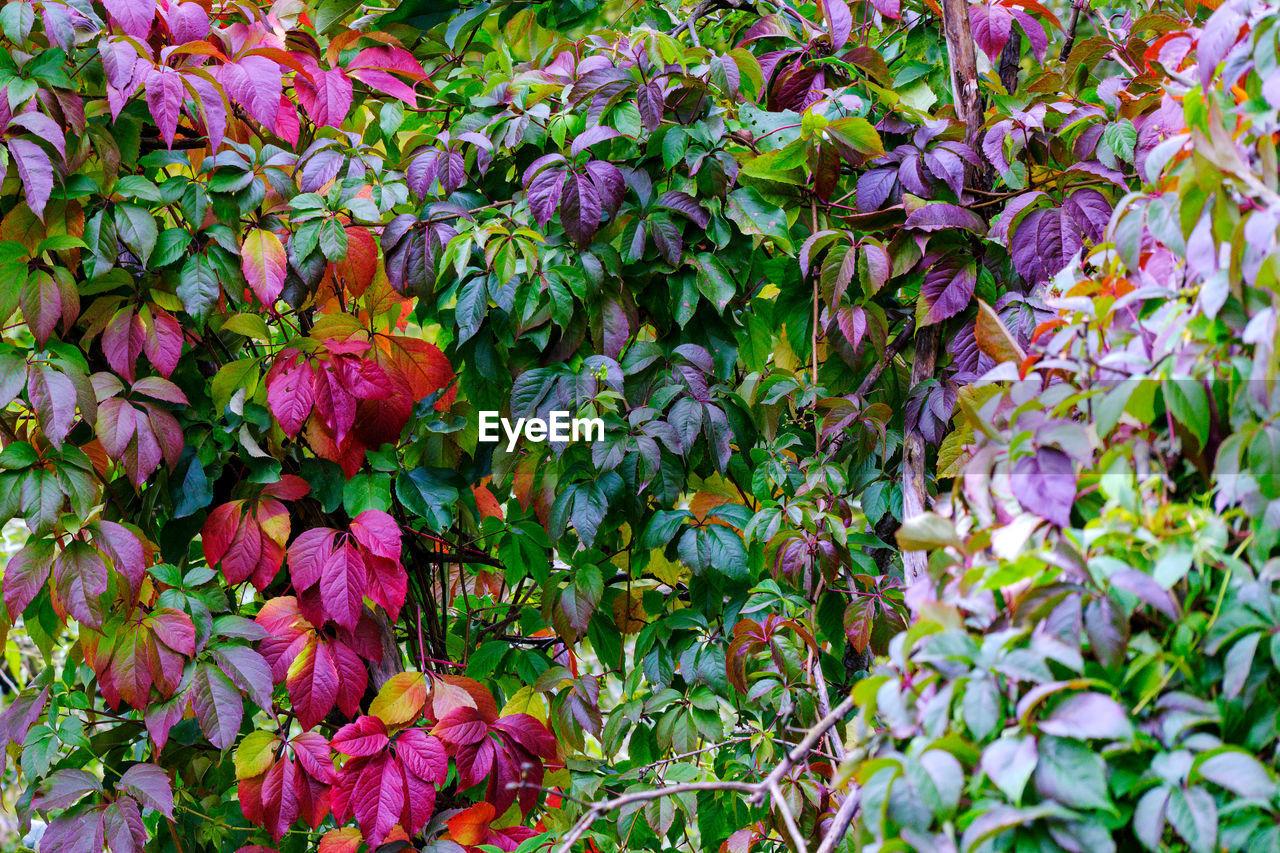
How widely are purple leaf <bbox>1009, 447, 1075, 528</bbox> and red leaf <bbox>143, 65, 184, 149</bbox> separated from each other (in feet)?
3.67

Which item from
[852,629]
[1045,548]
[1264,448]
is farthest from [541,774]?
[1264,448]

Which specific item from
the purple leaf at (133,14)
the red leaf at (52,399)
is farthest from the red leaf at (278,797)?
the purple leaf at (133,14)

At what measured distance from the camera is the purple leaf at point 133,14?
1.29m

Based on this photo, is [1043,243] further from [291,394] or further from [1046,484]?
[291,394]

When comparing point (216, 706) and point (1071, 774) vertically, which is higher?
point (1071, 774)

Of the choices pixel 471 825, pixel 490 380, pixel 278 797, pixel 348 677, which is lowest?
pixel 471 825

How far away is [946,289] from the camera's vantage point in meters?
1.39

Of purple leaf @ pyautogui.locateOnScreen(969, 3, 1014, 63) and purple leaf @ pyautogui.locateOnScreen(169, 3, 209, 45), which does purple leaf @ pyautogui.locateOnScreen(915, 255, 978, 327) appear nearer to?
purple leaf @ pyautogui.locateOnScreen(969, 3, 1014, 63)

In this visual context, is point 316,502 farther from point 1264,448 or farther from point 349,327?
point 1264,448

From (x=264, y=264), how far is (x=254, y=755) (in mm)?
657

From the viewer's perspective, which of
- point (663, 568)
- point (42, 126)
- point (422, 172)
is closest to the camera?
point (42, 126)

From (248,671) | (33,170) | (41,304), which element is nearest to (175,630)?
(248,671)

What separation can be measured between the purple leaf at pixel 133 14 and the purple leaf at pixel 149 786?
0.98 metres

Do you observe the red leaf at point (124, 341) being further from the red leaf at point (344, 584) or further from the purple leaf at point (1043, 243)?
the purple leaf at point (1043, 243)
